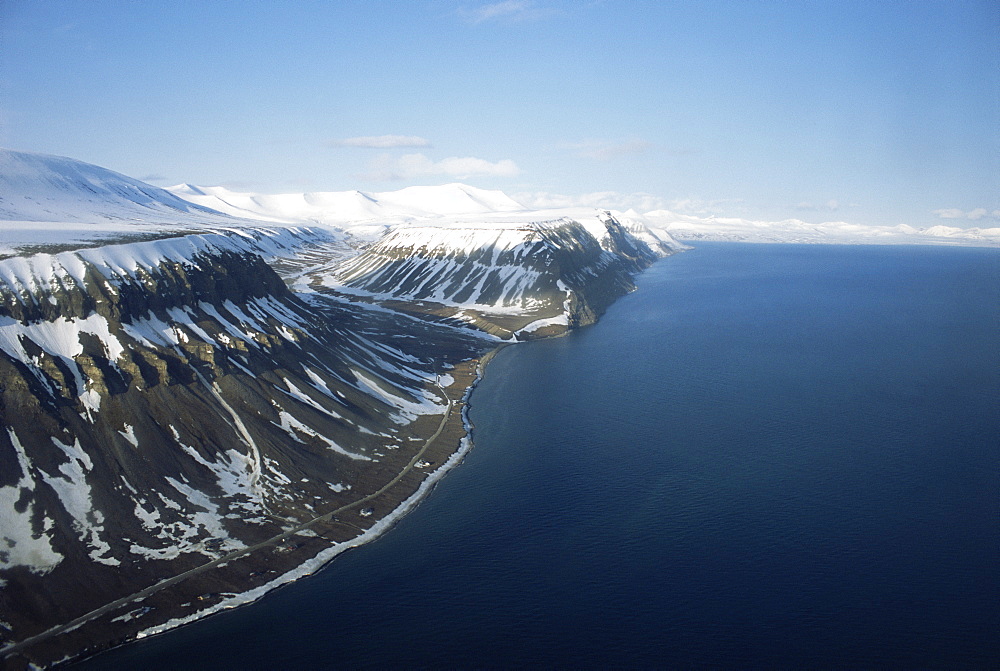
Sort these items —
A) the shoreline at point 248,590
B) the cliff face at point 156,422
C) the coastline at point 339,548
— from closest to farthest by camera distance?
the shoreline at point 248,590
the coastline at point 339,548
the cliff face at point 156,422

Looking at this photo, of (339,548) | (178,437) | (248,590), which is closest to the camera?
(248,590)

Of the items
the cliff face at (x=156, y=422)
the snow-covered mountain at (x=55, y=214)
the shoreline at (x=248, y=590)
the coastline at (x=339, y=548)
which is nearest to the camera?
the shoreline at (x=248, y=590)

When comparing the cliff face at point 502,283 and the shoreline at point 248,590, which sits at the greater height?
the cliff face at point 502,283

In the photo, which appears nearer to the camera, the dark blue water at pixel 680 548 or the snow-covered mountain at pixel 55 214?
the dark blue water at pixel 680 548

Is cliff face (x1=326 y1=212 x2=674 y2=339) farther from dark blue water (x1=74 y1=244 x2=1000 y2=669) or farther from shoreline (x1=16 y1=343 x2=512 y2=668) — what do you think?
shoreline (x1=16 y1=343 x2=512 y2=668)

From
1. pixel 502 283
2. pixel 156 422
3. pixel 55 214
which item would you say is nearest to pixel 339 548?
pixel 156 422

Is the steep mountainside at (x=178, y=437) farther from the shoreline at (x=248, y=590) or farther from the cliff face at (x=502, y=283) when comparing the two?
the cliff face at (x=502, y=283)

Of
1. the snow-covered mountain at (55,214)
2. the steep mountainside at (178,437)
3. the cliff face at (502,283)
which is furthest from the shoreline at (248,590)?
the cliff face at (502,283)

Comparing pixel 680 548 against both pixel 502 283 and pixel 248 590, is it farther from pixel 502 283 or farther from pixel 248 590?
pixel 502 283

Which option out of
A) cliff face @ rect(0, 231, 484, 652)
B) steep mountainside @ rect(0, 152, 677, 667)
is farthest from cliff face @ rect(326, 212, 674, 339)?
cliff face @ rect(0, 231, 484, 652)
